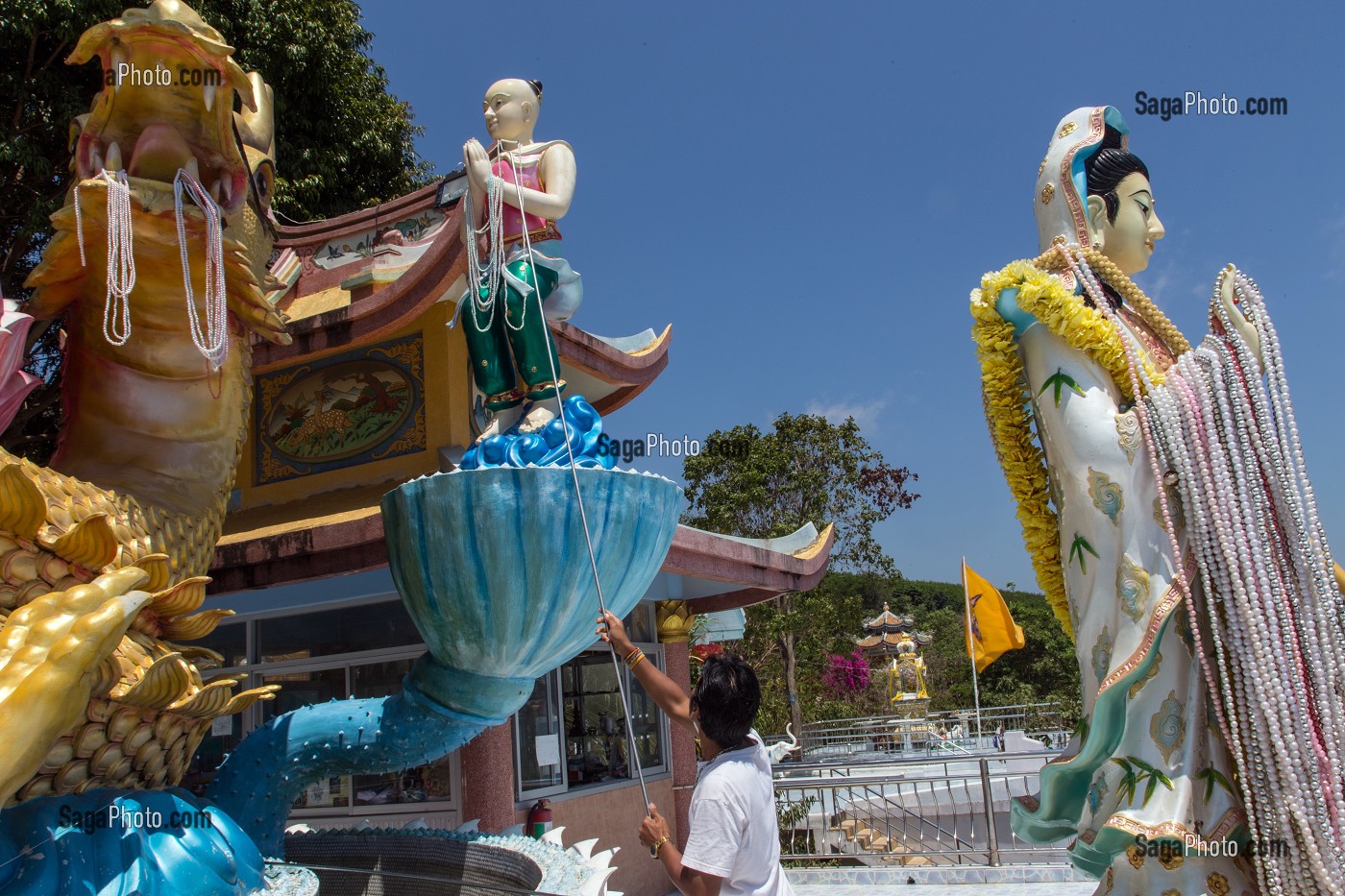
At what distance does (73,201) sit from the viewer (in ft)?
9.69

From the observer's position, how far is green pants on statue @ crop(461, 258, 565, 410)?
3.49 m

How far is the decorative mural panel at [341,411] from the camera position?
675cm

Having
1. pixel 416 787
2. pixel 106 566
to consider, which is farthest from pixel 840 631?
pixel 106 566

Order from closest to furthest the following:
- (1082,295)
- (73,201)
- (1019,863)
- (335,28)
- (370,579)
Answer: (73,201) < (1082,295) < (370,579) < (1019,863) < (335,28)

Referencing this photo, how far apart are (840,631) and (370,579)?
20083 mm

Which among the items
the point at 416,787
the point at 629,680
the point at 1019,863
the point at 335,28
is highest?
the point at 335,28

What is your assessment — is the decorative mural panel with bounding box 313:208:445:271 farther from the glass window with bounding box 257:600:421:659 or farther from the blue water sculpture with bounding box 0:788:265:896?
the blue water sculpture with bounding box 0:788:265:896

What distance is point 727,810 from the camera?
7.37ft

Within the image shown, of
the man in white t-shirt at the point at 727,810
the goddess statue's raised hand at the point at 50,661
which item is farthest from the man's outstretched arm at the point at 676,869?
the goddess statue's raised hand at the point at 50,661

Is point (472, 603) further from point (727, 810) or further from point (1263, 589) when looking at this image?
point (1263, 589)

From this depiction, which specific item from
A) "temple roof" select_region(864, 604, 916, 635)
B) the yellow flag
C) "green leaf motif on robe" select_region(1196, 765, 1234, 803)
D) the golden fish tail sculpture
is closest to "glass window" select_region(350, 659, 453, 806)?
the golden fish tail sculpture

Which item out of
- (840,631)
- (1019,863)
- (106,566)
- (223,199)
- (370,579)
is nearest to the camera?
(106,566)

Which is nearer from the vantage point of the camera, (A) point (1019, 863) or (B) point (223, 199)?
(B) point (223, 199)

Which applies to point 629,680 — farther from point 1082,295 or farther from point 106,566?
point 106,566
